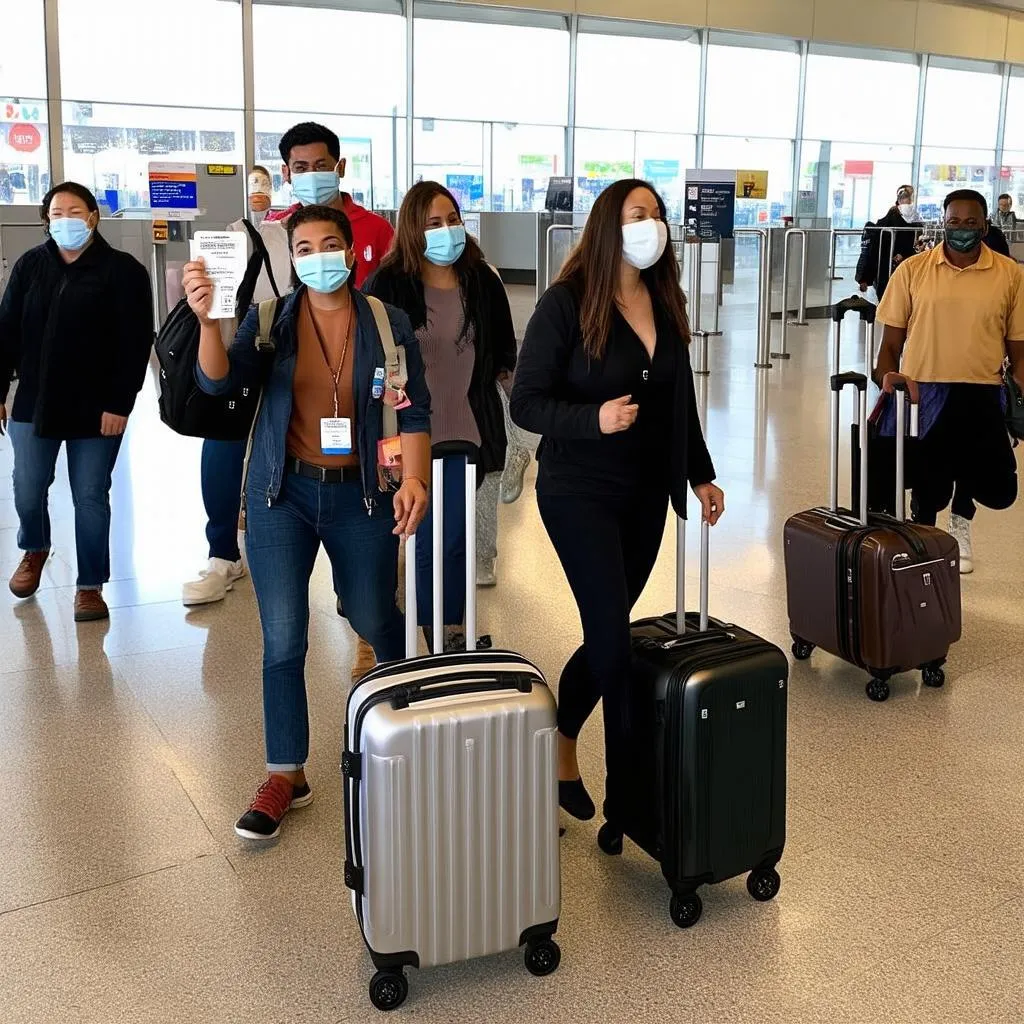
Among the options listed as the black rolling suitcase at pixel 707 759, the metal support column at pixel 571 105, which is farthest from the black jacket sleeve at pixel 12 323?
the metal support column at pixel 571 105

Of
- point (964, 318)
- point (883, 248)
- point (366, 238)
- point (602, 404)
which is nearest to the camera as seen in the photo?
point (602, 404)

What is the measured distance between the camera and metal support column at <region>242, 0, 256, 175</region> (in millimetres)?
18062

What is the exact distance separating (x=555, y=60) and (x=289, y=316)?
775 inches

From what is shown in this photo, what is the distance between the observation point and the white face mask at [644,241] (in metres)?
2.85

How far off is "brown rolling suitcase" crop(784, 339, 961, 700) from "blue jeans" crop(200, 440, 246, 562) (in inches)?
89.8

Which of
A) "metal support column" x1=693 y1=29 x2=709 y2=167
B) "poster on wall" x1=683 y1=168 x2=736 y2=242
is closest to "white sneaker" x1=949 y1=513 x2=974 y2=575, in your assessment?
"poster on wall" x1=683 y1=168 x2=736 y2=242

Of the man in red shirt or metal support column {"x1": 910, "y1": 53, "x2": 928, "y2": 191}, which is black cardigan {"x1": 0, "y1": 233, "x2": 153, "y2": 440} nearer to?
the man in red shirt

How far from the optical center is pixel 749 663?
2723 mm

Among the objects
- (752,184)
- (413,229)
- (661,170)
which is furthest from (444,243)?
(661,170)

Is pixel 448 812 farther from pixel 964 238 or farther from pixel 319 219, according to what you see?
pixel 964 238

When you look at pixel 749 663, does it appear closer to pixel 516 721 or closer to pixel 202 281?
pixel 516 721

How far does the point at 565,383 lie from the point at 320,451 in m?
0.61

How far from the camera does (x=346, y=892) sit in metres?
2.89

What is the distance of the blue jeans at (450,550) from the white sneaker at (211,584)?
1.20m
